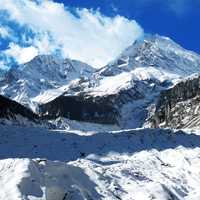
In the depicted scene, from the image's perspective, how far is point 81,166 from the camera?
41.9 m

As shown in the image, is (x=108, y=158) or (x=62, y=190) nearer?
(x=62, y=190)

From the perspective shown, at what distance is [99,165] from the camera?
4566cm

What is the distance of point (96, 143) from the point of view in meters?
58.8

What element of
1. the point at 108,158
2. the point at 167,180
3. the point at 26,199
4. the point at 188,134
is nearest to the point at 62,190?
the point at 26,199

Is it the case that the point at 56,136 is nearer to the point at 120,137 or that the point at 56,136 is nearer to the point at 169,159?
the point at 120,137

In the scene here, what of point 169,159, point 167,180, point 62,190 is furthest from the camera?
point 169,159

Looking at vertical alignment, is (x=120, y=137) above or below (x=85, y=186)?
above

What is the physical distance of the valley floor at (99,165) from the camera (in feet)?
115

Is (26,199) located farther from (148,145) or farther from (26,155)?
(148,145)

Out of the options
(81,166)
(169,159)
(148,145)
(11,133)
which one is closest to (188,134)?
(148,145)

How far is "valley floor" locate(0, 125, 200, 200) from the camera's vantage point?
35.0m

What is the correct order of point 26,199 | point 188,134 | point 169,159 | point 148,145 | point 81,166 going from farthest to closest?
point 188,134 → point 148,145 → point 169,159 → point 81,166 → point 26,199

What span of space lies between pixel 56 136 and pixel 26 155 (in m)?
6.67

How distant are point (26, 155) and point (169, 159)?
1181 cm
